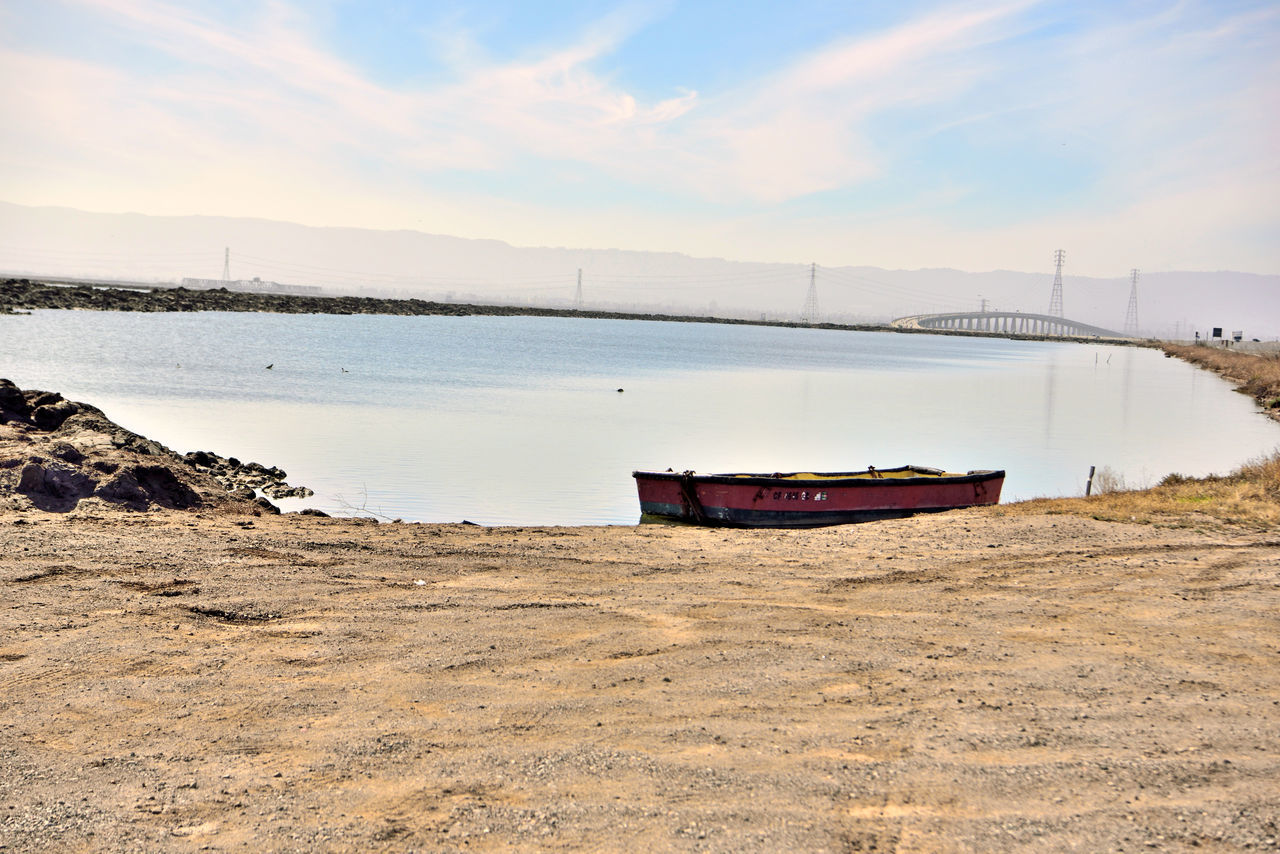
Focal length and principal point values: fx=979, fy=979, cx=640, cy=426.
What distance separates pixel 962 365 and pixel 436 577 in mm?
93278

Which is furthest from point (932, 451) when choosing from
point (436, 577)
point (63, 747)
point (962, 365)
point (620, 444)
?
point (962, 365)

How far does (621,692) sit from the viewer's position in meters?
7.25

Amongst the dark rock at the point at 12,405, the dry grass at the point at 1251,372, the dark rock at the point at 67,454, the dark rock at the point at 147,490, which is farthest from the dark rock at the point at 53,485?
the dry grass at the point at 1251,372

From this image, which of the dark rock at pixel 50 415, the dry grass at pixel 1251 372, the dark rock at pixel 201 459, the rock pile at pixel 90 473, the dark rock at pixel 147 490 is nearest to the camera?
the rock pile at pixel 90 473

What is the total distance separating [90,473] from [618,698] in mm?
10101

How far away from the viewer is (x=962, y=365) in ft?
318

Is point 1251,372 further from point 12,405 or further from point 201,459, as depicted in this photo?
point 12,405

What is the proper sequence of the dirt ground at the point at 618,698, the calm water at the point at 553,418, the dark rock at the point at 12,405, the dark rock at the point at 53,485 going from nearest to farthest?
1. the dirt ground at the point at 618,698
2. the dark rock at the point at 53,485
3. the dark rock at the point at 12,405
4. the calm water at the point at 553,418

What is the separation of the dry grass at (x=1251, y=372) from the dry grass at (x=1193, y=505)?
1446 inches

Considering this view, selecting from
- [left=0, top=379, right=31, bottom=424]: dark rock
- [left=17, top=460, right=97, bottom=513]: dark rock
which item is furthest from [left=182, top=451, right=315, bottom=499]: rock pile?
[left=17, top=460, right=97, bottom=513]: dark rock

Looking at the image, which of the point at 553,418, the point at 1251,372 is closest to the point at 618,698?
the point at 553,418

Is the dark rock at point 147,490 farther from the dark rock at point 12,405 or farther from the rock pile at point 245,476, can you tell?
the dark rock at point 12,405

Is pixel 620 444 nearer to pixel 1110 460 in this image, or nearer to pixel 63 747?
pixel 1110 460

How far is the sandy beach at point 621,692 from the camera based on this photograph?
5.38m
